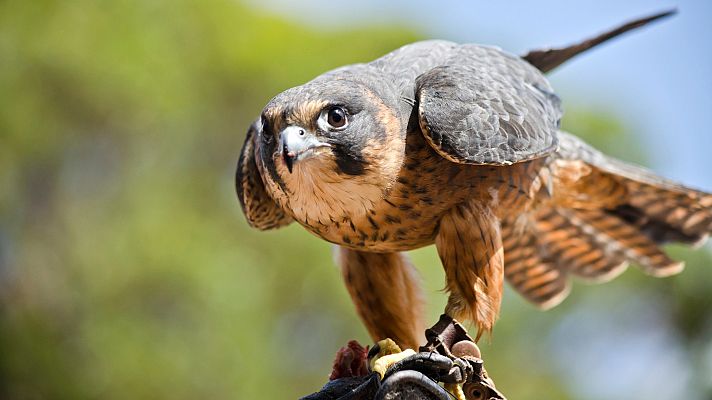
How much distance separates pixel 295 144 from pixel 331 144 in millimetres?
148

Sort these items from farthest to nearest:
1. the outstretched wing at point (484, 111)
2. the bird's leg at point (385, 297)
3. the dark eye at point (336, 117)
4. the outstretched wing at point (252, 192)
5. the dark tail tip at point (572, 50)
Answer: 1. the dark tail tip at point (572, 50)
2. the bird's leg at point (385, 297)
3. the outstretched wing at point (252, 192)
4. the outstretched wing at point (484, 111)
5. the dark eye at point (336, 117)

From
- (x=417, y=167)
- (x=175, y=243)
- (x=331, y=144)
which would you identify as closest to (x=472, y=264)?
(x=417, y=167)

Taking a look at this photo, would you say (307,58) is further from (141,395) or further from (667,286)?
(667,286)

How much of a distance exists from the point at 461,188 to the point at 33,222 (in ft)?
35.8

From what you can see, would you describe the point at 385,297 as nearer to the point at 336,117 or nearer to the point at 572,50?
the point at 336,117

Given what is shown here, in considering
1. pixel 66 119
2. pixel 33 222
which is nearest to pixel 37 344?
pixel 33 222

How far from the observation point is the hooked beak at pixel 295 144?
2463mm

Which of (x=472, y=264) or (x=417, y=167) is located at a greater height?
(x=417, y=167)

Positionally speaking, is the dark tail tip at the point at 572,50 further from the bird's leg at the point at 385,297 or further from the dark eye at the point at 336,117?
the dark eye at the point at 336,117

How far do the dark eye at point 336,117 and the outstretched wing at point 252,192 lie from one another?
1.61ft

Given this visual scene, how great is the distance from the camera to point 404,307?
10.5 feet

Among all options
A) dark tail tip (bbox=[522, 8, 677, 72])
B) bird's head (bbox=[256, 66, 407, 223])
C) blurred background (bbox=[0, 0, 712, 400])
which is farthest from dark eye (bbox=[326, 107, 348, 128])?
blurred background (bbox=[0, 0, 712, 400])

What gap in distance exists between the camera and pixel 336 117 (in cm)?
259

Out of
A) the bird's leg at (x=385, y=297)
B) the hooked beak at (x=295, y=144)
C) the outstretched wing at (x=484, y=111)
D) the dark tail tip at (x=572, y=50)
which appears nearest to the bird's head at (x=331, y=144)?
the hooked beak at (x=295, y=144)
